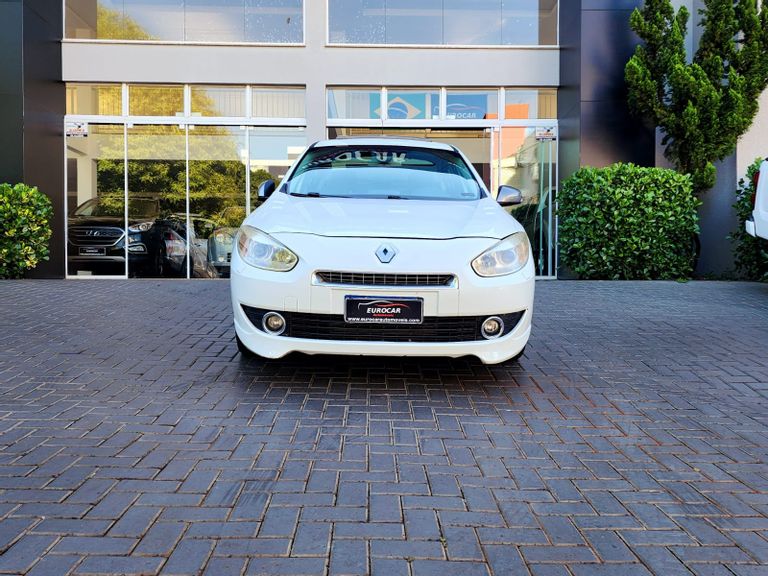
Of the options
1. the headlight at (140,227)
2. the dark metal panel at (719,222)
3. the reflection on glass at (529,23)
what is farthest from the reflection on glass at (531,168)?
the headlight at (140,227)

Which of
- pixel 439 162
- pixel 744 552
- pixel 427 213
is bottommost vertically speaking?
pixel 744 552

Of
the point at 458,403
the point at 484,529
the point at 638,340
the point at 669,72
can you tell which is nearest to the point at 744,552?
the point at 484,529

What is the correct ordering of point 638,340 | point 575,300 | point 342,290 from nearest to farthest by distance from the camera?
point 342,290 → point 638,340 → point 575,300

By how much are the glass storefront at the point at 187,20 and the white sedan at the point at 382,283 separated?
348 inches

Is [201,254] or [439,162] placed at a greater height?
[439,162]

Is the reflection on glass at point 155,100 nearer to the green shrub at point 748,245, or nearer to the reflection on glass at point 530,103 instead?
the reflection on glass at point 530,103

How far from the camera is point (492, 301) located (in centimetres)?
408

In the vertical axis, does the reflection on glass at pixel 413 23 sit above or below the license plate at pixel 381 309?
above

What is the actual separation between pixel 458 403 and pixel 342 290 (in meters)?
0.96

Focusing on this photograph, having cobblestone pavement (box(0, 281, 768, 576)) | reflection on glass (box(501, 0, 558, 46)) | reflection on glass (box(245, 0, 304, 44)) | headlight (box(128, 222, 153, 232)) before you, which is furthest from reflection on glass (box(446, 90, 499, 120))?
cobblestone pavement (box(0, 281, 768, 576))

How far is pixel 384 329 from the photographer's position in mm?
4035

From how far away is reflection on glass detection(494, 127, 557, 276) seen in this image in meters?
12.4

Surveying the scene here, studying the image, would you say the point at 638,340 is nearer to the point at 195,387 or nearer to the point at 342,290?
the point at 342,290

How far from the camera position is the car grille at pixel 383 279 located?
4012 millimetres
